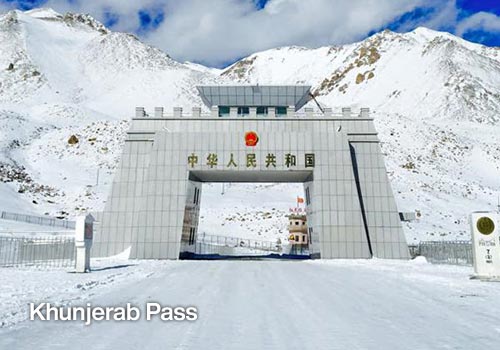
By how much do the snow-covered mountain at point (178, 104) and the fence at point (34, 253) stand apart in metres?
33.1

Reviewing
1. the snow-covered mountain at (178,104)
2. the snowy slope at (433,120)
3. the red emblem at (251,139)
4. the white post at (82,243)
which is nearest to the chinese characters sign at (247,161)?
the red emblem at (251,139)

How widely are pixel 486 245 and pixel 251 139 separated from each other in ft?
63.2

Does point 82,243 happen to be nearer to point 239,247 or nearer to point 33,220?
point 33,220

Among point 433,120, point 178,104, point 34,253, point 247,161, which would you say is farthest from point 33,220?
point 433,120

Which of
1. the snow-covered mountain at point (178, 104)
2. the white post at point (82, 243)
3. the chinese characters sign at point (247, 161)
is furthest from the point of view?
the snow-covered mountain at point (178, 104)

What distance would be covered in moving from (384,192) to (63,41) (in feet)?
576

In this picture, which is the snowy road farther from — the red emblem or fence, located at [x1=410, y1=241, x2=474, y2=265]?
the red emblem

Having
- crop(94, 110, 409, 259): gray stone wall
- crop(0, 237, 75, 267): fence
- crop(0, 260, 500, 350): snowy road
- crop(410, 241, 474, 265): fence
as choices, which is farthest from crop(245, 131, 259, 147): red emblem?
crop(0, 260, 500, 350): snowy road

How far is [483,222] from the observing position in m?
17.6

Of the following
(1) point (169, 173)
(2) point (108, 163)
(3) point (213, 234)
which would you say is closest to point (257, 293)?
(1) point (169, 173)

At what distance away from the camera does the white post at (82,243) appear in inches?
783

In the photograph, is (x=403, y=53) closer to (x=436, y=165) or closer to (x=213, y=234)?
(x=436, y=165)

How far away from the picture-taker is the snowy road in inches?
277

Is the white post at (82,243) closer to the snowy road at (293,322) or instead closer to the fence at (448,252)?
the snowy road at (293,322)
